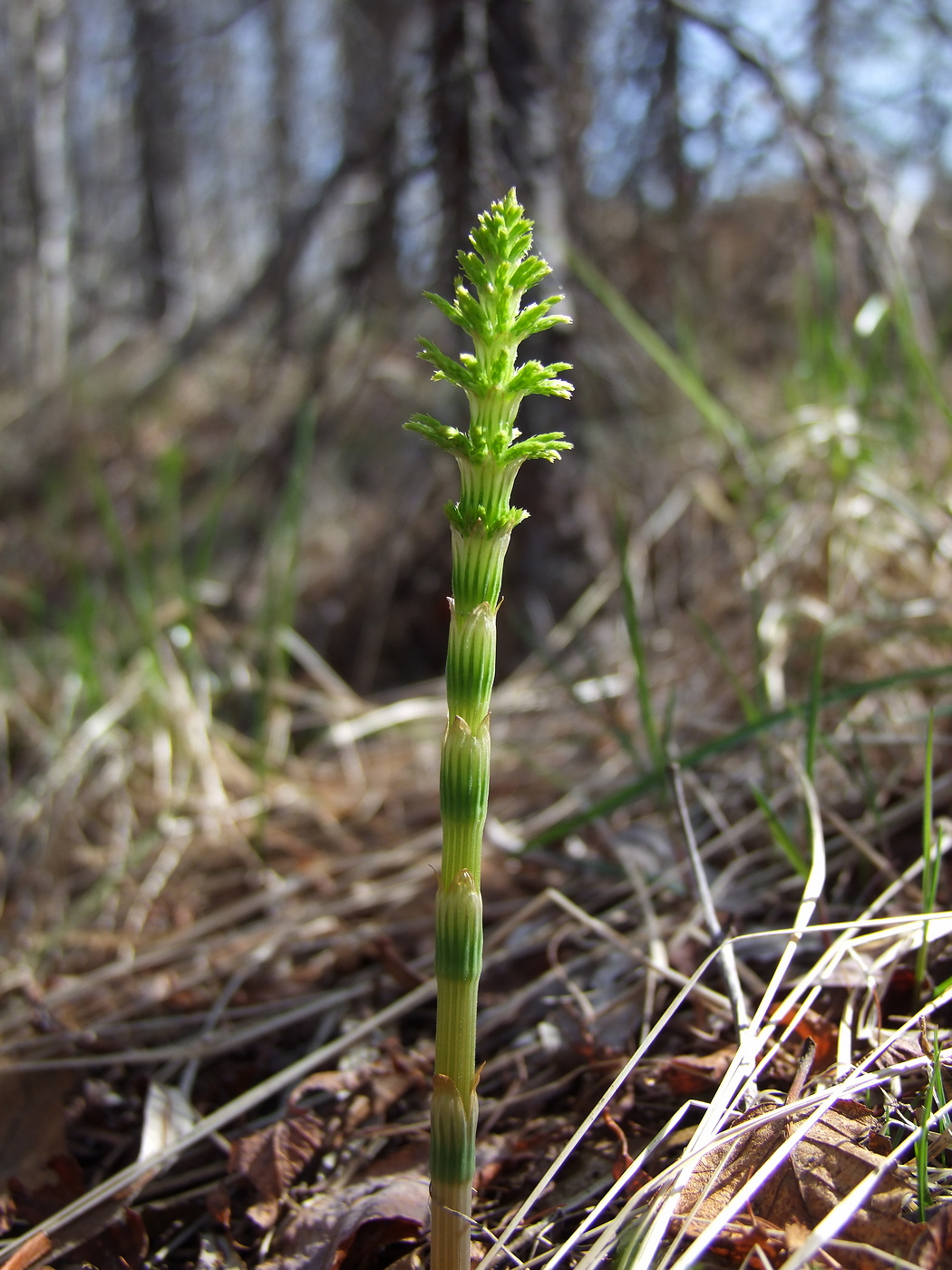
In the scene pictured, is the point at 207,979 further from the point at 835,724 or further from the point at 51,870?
the point at 835,724

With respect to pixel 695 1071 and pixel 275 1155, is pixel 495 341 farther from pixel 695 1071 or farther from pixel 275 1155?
pixel 275 1155

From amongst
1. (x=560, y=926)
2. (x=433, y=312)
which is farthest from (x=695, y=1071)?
(x=433, y=312)

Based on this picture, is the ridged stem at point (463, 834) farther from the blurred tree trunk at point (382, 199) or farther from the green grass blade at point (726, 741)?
the blurred tree trunk at point (382, 199)

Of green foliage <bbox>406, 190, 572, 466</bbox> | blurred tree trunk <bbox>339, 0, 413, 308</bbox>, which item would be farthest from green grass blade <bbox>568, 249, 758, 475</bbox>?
green foliage <bbox>406, 190, 572, 466</bbox>

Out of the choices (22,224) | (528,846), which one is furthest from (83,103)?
(528,846)

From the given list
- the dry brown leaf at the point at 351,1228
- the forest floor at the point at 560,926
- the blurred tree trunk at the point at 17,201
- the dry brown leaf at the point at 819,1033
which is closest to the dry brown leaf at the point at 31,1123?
the forest floor at the point at 560,926
